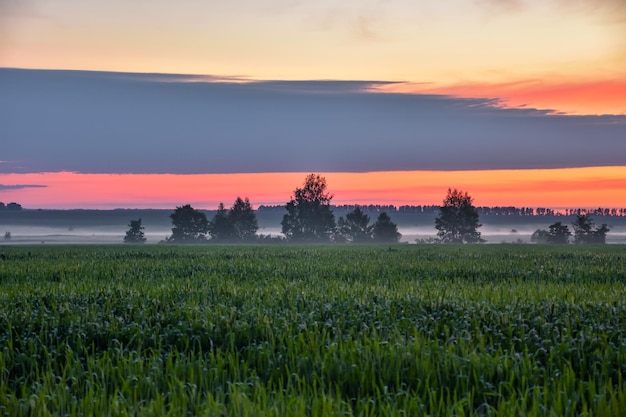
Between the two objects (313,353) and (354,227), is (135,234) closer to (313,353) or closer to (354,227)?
(354,227)

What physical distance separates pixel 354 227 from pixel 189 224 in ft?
122

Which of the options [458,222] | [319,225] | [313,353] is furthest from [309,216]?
[313,353]

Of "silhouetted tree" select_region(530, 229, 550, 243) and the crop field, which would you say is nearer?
the crop field

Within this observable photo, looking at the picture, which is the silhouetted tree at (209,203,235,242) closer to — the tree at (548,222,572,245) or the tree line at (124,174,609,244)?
the tree line at (124,174,609,244)

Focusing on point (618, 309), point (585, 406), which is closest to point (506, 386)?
point (585, 406)

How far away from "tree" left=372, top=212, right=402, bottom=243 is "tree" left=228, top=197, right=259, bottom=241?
26866 mm

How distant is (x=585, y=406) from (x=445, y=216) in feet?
508

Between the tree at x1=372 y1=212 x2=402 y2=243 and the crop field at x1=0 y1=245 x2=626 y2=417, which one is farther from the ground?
the tree at x1=372 y1=212 x2=402 y2=243

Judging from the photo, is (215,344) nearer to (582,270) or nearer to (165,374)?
(165,374)

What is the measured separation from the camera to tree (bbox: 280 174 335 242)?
148 m

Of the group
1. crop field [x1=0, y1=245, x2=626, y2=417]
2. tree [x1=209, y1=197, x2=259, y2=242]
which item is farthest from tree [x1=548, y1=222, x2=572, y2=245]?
crop field [x1=0, y1=245, x2=626, y2=417]

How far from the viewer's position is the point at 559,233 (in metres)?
156

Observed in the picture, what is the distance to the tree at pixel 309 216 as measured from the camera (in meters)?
148

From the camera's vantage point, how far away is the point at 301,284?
17406 mm
